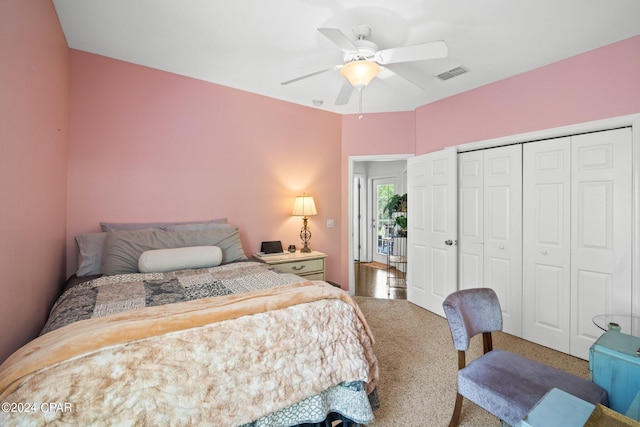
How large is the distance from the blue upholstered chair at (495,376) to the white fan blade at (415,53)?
1552 mm

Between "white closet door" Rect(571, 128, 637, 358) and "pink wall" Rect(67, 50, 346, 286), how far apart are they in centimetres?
261

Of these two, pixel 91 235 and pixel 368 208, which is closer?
pixel 91 235

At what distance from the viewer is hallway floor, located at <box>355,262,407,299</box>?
13.8ft

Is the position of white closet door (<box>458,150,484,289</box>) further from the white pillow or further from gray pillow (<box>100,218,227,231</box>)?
gray pillow (<box>100,218,227,231</box>)

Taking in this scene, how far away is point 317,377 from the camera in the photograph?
4.47 feet

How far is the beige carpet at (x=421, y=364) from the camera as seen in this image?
5.79 feet

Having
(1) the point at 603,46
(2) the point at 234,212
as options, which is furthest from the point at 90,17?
(1) the point at 603,46

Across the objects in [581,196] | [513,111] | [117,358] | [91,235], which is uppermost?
[513,111]

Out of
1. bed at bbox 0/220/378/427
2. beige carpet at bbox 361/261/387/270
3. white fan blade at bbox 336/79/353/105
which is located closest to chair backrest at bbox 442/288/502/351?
bed at bbox 0/220/378/427

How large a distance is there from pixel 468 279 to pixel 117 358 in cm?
333

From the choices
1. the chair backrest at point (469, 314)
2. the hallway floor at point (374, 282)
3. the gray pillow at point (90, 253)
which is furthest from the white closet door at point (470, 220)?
the gray pillow at point (90, 253)

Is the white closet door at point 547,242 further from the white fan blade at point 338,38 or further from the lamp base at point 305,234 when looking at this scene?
the lamp base at point 305,234

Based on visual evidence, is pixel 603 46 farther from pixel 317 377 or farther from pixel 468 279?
pixel 317 377

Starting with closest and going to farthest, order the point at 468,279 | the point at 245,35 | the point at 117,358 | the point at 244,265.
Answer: the point at 117,358 < the point at 245,35 < the point at 244,265 < the point at 468,279
